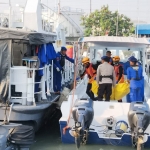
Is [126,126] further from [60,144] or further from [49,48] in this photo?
[49,48]

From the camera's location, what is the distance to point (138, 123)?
23.6 feet

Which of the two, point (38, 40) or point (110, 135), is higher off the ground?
point (38, 40)

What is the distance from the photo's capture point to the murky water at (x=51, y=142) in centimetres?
796

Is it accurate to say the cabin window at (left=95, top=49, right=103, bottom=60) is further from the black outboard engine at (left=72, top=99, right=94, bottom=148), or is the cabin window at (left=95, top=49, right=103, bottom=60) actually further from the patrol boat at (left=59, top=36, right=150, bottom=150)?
the black outboard engine at (left=72, top=99, right=94, bottom=148)

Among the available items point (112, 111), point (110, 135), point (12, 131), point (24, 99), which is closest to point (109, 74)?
point (112, 111)

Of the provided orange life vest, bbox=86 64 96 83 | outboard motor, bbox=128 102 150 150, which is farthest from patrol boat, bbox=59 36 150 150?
orange life vest, bbox=86 64 96 83

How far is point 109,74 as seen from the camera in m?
8.41

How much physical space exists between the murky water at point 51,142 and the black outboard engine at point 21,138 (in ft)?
3.24

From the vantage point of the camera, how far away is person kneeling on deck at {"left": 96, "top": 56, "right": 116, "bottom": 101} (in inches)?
331

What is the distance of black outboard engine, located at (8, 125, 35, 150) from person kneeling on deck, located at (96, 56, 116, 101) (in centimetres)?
222

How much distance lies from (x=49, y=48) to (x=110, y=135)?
2973 millimetres

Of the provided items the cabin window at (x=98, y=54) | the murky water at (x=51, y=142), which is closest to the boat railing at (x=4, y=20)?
the cabin window at (x=98, y=54)

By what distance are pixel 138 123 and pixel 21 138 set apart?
2301 millimetres

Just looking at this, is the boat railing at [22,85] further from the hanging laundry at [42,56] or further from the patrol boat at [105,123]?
the patrol boat at [105,123]
